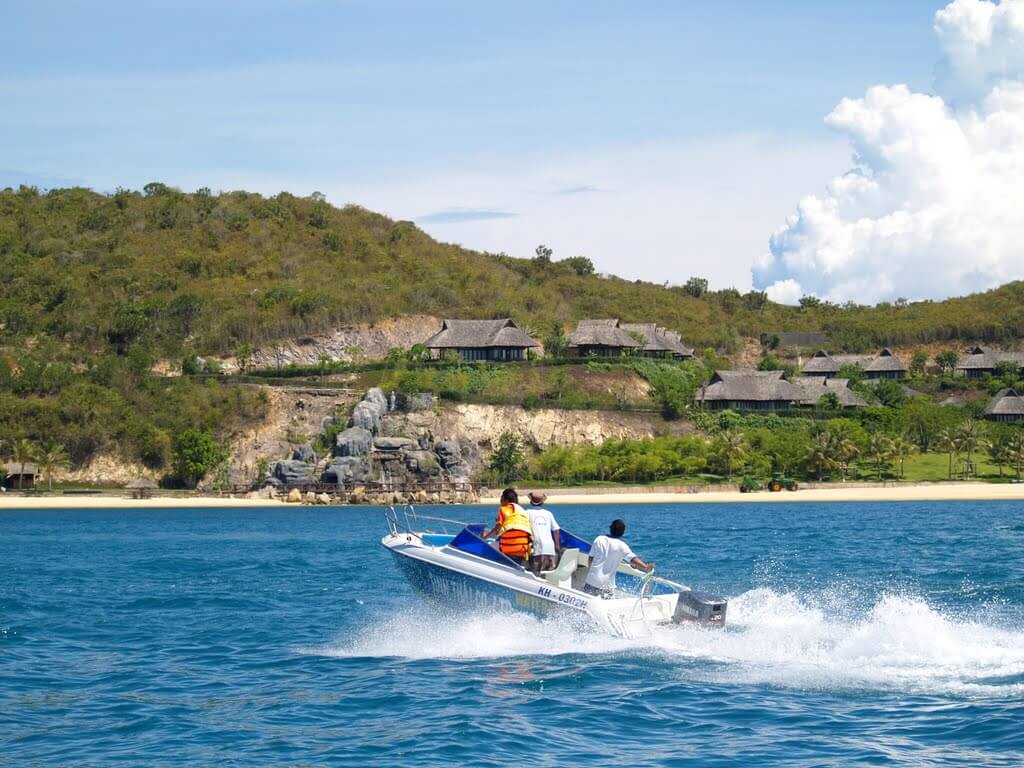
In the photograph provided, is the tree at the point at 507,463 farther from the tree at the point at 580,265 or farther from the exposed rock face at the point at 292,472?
the tree at the point at 580,265

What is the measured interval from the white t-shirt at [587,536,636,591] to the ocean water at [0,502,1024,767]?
0.84 metres

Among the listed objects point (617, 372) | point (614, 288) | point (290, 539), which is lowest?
point (290, 539)

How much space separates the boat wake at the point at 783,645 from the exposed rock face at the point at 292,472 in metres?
63.9

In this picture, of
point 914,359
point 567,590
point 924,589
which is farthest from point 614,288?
point 567,590

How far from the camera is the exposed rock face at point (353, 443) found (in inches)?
3489

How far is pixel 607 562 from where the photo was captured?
68.4 ft

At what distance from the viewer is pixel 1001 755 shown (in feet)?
46.9

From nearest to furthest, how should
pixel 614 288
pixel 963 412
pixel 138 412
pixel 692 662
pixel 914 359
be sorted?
1. pixel 692 662
2. pixel 138 412
3. pixel 963 412
4. pixel 914 359
5. pixel 614 288

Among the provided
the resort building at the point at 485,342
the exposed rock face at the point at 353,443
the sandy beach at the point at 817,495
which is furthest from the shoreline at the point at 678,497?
the resort building at the point at 485,342

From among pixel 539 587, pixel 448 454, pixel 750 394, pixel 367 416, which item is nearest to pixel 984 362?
pixel 750 394

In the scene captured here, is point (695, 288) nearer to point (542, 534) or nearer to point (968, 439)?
point (968, 439)

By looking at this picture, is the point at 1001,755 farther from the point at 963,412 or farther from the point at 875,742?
the point at 963,412

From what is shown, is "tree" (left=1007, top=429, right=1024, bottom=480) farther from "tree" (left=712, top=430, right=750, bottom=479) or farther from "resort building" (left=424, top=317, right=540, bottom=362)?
"resort building" (left=424, top=317, right=540, bottom=362)

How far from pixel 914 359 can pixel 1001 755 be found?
12250 cm
